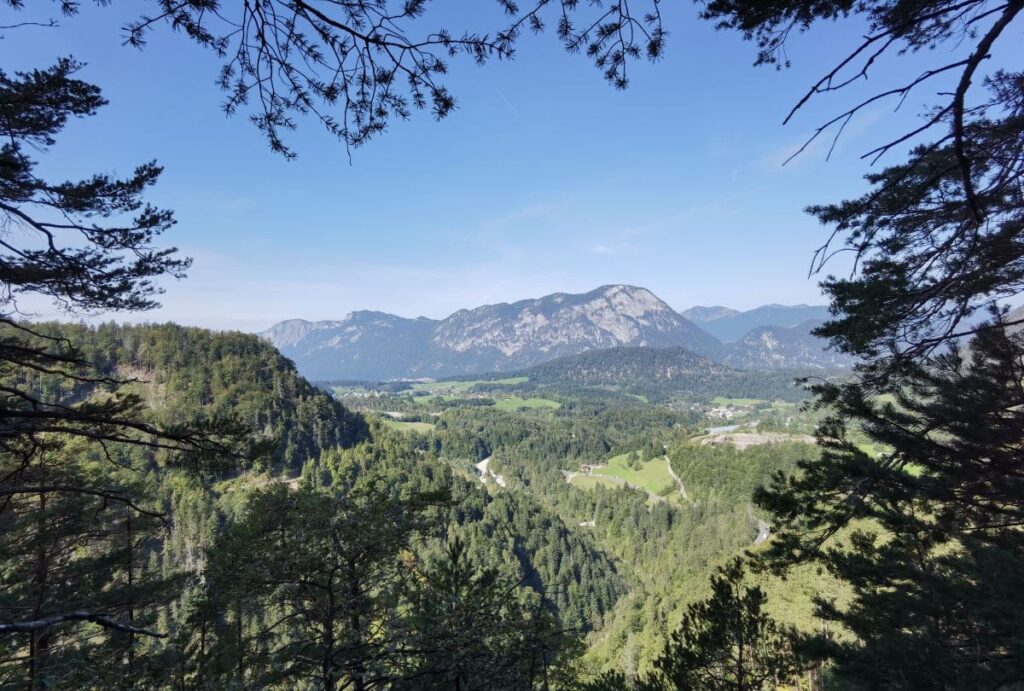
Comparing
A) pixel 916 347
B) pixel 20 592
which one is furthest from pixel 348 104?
pixel 20 592

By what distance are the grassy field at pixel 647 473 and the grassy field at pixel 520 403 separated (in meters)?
65.3

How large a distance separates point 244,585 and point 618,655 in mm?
31973

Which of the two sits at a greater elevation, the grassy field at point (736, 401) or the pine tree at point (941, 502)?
the pine tree at point (941, 502)

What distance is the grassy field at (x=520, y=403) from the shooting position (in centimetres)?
15907

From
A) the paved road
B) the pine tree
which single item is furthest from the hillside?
the pine tree

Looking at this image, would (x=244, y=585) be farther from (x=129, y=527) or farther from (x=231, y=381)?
Answer: (x=231, y=381)

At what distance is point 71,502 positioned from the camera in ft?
28.7

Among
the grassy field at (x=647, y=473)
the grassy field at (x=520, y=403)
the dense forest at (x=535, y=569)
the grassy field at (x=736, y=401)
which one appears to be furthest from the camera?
the grassy field at (x=736, y=401)

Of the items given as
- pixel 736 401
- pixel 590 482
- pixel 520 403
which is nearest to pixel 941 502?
pixel 590 482

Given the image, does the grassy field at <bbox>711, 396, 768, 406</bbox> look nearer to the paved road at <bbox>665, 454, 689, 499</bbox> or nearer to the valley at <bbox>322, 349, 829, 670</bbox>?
the valley at <bbox>322, 349, 829, 670</bbox>

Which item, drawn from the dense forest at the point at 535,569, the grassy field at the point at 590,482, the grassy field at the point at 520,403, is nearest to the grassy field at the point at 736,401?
the grassy field at the point at 520,403

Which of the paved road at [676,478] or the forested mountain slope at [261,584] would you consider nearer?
the forested mountain slope at [261,584]

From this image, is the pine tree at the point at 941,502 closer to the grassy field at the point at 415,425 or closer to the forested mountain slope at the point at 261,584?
the forested mountain slope at the point at 261,584

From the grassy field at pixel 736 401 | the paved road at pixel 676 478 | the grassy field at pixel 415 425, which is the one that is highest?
the grassy field at pixel 415 425
